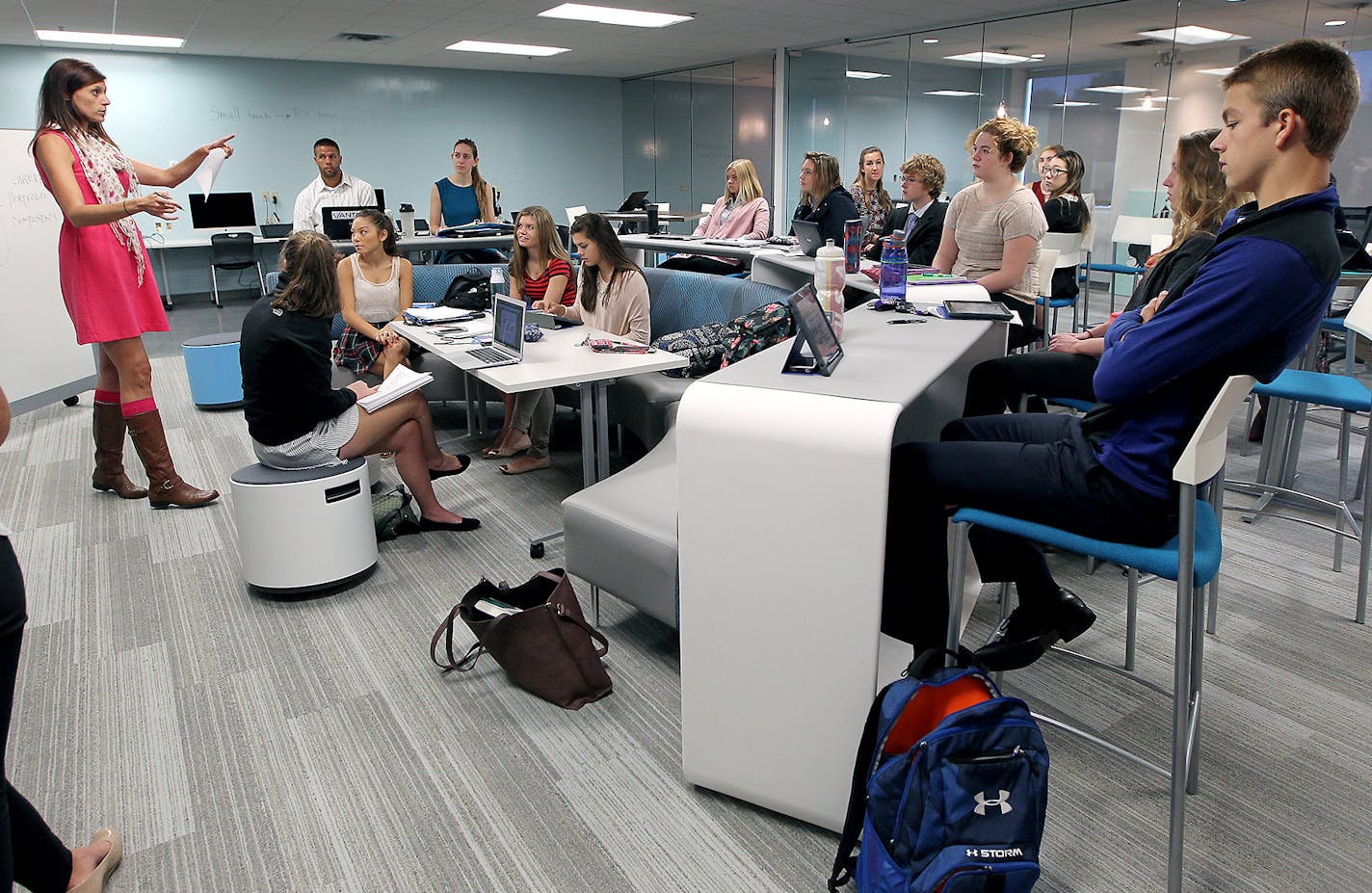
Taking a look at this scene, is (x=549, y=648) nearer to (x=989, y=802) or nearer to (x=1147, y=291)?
(x=989, y=802)

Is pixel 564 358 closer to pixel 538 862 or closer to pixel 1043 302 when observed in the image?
pixel 538 862

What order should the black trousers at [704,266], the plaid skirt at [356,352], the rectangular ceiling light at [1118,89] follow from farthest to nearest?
the rectangular ceiling light at [1118,89] < the black trousers at [704,266] < the plaid skirt at [356,352]

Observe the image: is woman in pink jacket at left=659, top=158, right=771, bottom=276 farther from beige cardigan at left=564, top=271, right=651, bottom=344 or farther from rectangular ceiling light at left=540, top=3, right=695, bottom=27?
rectangular ceiling light at left=540, top=3, right=695, bottom=27

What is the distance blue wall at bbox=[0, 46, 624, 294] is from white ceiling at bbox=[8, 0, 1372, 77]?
0.47 metres

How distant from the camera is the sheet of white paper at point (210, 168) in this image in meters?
3.57

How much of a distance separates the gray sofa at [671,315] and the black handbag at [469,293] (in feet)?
2.99

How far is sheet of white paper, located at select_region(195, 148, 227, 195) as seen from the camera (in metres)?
3.57

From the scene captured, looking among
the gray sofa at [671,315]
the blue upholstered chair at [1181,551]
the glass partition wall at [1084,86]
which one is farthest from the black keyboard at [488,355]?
the glass partition wall at [1084,86]

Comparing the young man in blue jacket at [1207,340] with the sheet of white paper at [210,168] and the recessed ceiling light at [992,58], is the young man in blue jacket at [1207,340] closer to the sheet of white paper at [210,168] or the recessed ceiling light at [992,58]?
the sheet of white paper at [210,168]

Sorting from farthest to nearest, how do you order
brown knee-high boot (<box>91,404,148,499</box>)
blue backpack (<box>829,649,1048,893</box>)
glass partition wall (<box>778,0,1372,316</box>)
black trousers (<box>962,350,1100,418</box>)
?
glass partition wall (<box>778,0,1372,316</box>) → brown knee-high boot (<box>91,404,148,499</box>) → black trousers (<box>962,350,1100,418</box>) → blue backpack (<box>829,649,1048,893</box>)

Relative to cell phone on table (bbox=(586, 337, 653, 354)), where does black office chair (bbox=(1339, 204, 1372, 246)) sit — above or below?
above

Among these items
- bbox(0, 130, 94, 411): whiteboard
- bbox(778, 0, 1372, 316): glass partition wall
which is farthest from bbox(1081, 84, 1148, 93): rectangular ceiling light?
bbox(0, 130, 94, 411): whiteboard

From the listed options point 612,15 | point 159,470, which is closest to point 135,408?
point 159,470

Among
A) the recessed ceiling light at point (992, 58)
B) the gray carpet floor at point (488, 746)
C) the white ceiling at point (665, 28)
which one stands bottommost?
the gray carpet floor at point (488, 746)
